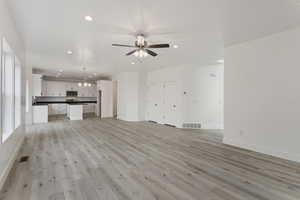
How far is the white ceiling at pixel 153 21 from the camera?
2.80m

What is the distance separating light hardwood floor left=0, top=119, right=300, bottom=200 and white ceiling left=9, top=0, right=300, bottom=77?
2936 millimetres

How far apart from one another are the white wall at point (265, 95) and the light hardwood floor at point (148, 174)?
1.46 ft

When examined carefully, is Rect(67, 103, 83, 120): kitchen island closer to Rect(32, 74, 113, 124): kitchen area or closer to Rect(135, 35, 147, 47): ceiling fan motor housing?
Rect(32, 74, 113, 124): kitchen area

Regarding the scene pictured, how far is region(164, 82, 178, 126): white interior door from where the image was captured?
7.97 meters

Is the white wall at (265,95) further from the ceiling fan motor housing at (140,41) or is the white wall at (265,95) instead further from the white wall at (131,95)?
the white wall at (131,95)

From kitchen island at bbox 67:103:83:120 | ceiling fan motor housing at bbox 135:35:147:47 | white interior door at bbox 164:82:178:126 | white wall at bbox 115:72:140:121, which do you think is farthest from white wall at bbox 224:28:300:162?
kitchen island at bbox 67:103:83:120

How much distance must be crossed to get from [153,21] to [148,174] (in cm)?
300

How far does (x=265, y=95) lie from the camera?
4.18 meters

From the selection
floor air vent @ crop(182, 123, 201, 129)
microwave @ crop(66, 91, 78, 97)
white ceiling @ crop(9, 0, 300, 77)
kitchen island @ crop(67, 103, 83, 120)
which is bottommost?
floor air vent @ crop(182, 123, 201, 129)

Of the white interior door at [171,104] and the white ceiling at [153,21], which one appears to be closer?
the white ceiling at [153,21]

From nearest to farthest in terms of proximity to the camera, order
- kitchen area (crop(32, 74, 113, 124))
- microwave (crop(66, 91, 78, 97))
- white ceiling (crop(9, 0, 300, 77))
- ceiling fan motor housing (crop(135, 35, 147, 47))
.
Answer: white ceiling (crop(9, 0, 300, 77)) < ceiling fan motor housing (crop(135, 35, 147, 47)) < kitchen area (crop(32, 74, 113, 124)) < microwave (crop(66, 91, 78, 97))

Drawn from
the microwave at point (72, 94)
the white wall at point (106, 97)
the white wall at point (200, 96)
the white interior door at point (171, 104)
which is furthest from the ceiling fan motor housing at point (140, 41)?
the microwave at point (72, 94)

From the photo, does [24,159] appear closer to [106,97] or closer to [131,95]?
[131,95]

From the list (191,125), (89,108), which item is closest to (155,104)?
(191,125)
